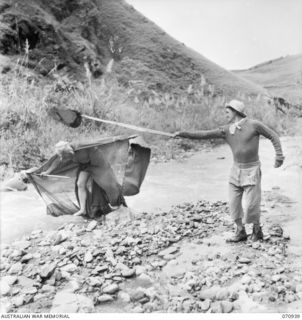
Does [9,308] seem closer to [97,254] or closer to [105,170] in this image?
[97,254]

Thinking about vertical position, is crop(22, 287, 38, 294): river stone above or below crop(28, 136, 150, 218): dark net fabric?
below

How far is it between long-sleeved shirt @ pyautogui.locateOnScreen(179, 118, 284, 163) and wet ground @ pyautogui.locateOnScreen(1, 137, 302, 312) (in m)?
0.77

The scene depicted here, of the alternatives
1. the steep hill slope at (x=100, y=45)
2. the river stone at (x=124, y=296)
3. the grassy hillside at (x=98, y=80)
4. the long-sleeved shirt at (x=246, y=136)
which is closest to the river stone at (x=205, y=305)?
the river stone at (x=124, y=296)

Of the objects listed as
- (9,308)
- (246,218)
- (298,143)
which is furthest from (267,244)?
(298,143)

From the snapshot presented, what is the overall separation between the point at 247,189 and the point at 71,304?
166 centimetres

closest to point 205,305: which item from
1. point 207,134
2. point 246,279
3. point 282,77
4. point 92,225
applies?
point 246,279

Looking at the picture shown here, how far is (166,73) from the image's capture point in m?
9.34

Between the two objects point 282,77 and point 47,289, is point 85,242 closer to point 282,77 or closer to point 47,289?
point 47,289

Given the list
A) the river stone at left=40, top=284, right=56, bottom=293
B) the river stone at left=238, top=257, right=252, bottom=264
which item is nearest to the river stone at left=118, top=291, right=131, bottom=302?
the river stone at left=40, top=284, right=56, bottom=293

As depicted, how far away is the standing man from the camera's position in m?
3.80

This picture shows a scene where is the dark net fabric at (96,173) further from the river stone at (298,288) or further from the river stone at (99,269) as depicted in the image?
Result: the river stone at (298,288)

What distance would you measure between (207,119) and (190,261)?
4.47 meters

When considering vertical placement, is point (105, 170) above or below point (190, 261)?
above

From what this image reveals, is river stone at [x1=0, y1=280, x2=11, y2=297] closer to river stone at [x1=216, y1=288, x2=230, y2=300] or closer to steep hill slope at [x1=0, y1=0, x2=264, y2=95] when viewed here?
river stone at [x1=216, y1=288, x2=230, y2=300]
